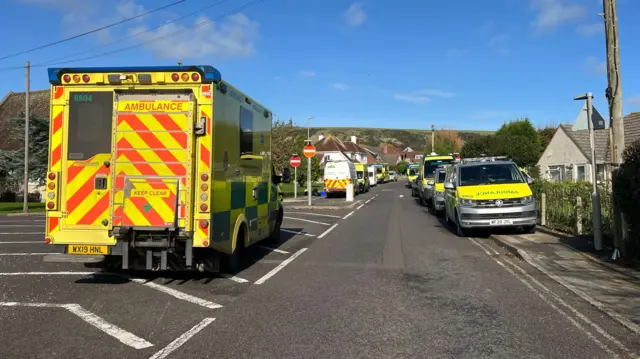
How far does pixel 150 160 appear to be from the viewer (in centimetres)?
728

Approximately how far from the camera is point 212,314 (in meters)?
6.01

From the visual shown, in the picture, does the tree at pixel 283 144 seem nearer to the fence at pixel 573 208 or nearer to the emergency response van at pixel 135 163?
the fence at pixel 573 208

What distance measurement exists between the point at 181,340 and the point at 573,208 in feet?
35.6

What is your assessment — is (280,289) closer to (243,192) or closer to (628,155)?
(243,192)

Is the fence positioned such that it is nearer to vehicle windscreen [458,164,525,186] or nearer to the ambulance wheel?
vehicle windscreen [458,164,525,186]

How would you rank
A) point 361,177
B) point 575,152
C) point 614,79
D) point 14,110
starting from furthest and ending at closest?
1. point 14,110
2. point 361,177
3. point 575,152
4. point 614,79

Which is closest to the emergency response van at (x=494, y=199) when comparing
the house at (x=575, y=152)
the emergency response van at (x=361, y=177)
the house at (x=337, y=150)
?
the house at (x=575, y=152)

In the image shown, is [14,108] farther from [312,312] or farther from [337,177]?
[312,312]

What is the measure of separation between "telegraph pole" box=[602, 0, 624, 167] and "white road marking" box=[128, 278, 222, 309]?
25.8 feet

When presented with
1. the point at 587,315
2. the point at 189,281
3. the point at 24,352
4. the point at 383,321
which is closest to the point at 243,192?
the point at 189,281

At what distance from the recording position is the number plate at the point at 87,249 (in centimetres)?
736

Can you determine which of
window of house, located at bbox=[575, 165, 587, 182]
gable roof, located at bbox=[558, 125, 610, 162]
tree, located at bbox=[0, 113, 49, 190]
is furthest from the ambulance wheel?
window of house, located at bbox=[575, 165, 587, 182]

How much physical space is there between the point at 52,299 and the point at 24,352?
224 cm

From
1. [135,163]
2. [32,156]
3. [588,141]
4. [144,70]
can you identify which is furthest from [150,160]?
[588,141]
